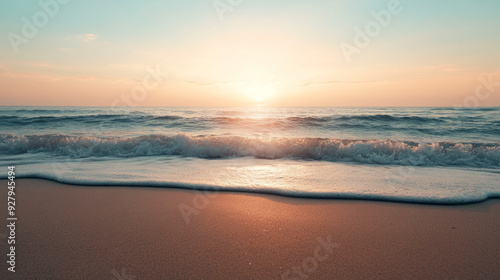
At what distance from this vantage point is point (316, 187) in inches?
171

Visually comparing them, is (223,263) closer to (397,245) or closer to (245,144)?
(397,245)

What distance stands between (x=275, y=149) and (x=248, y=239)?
5492mm

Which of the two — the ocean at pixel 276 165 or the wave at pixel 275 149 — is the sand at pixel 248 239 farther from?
the wave at pixel 275 149

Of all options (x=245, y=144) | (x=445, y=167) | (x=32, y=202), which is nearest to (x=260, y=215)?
(x=32, y=202)

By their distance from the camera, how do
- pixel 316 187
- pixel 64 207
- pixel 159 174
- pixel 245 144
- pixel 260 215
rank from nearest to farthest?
pixel 260 215
pixel 64 207
pixel 316 187
pixel 159 174
pixel 245 144

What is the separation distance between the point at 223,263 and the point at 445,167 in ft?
21.8

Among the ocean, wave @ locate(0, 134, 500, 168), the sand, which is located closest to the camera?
the sand

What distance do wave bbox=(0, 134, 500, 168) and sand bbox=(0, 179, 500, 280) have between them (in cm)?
381

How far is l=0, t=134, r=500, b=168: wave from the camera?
7.00 m

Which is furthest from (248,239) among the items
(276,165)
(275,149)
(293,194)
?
(275,149)

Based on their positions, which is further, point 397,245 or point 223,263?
point 397,245

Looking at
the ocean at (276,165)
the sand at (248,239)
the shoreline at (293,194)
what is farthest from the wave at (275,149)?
the sand at (248,239)

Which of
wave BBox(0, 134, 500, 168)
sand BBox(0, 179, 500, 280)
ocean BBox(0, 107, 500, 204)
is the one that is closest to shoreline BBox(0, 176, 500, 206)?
ocean BBox(0, 107, 500, 204)

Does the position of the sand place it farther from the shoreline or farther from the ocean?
the ocean
